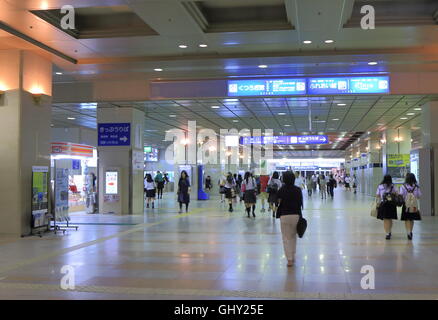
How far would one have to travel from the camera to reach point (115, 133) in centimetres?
1672

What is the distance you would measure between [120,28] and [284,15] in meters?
3.60

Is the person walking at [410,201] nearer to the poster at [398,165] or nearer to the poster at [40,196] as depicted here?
the poster at [40,196]

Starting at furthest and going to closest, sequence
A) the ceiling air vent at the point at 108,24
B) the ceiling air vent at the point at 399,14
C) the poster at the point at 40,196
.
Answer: the poster at the point at 40,196 < the ceiling air vent at the point at 108,24 < the ceiling air vent at the point at 399,14

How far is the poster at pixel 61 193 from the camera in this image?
1153cm

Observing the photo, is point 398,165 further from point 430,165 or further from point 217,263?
point 217,263

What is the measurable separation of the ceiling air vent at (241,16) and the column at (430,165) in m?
8.35

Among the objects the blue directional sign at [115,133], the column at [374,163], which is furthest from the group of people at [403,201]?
the column at [374,163]

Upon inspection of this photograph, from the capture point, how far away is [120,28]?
10305mm

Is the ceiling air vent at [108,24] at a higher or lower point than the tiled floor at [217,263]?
higher

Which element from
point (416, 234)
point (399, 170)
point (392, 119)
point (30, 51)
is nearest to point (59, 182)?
point (30, 51)

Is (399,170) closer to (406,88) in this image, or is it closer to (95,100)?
(406,88)

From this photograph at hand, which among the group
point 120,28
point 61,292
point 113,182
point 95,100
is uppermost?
point 120,28

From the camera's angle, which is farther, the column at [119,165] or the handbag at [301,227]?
the column at [119,165]

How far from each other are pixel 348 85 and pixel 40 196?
847 cm
